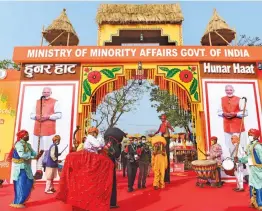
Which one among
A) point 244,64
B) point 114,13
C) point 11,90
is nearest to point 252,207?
point 244,64

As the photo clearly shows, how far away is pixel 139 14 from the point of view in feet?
42.8

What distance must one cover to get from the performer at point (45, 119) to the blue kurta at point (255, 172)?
6044mm

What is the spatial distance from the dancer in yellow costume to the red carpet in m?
0.30

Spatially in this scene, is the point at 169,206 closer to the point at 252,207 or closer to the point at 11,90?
the point at 252,207

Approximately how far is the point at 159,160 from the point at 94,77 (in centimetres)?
379

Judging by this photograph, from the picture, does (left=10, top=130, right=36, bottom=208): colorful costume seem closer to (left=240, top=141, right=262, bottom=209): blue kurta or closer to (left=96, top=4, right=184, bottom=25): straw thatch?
(left=240, top=141, right=262, bottom=209): blue kurta

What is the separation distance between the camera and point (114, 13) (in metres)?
13.0

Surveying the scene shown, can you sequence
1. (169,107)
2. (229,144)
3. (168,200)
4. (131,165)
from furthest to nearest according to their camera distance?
(169,107), (229,144), (131,165), (168,200)

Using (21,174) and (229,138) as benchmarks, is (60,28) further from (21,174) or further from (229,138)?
(229,138)

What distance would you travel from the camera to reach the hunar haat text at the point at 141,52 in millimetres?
9805

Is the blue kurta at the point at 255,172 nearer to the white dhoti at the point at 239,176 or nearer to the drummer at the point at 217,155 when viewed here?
the white dhoti at the point at 239,176

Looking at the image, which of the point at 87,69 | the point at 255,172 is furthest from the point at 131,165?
the point at 87,69

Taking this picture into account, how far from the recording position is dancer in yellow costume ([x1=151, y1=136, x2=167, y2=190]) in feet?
24.8

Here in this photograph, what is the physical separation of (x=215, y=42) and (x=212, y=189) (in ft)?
27.5
